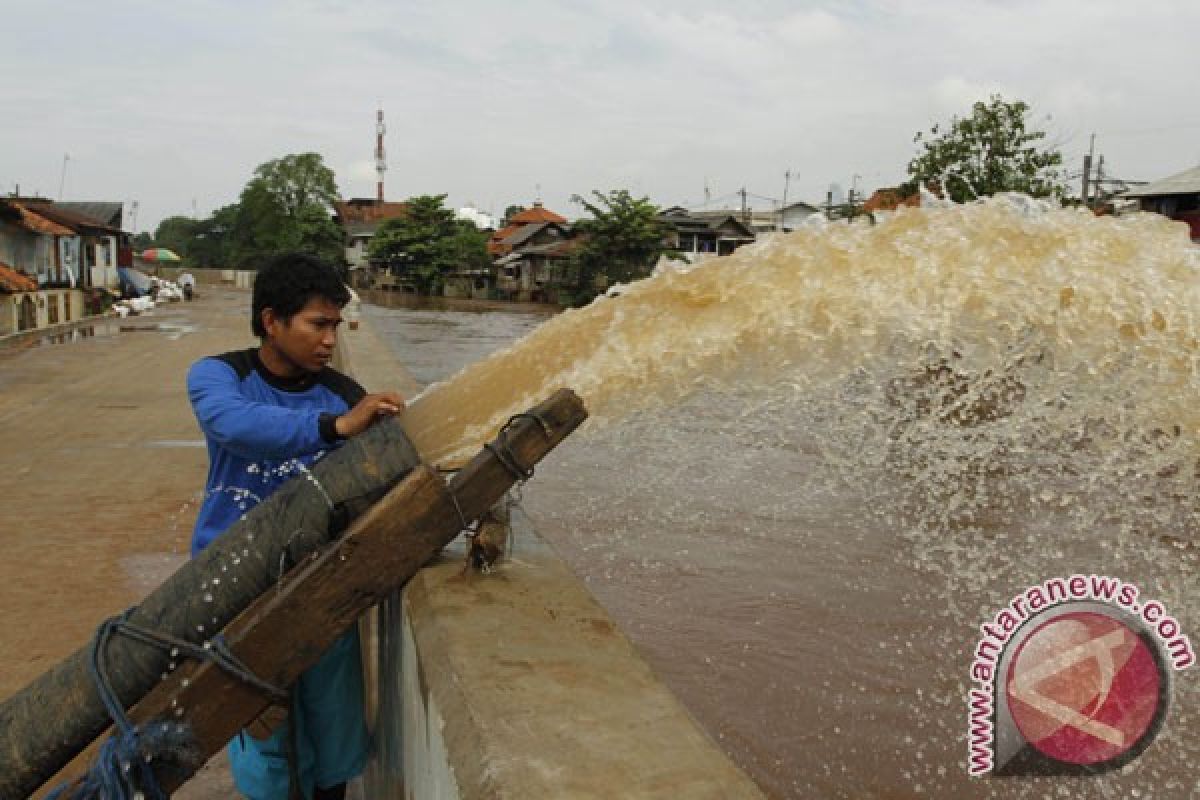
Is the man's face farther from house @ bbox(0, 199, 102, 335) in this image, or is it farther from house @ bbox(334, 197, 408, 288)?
house @ bbox(334, 197, 408, 288)

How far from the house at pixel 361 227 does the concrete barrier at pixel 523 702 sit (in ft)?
206

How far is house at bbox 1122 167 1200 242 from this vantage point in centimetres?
2308

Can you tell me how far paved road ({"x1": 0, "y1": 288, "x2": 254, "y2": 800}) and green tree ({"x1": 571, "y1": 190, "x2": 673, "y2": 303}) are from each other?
2301cm

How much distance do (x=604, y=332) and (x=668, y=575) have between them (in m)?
2.46

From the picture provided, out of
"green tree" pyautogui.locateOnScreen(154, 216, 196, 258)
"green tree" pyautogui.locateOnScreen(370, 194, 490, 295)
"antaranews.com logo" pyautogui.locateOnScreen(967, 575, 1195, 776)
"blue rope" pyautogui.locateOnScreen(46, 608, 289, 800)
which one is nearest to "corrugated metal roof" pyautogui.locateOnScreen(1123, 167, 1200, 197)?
"antaranews.com logo" pyautogui.locateOnScreen(967, 575, 1195, 776)

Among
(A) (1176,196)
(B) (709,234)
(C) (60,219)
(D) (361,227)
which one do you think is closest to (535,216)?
(D) (361,227)

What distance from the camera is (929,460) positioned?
8.12 meters

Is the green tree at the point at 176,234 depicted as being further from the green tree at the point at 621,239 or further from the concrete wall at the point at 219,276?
the green tree at the point at 621,239

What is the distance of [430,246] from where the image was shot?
5144cm

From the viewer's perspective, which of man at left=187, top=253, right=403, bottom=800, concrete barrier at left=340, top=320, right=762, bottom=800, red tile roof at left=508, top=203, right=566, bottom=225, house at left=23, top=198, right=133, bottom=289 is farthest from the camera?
red tile roof at left=508, top=203, right=566, bottom=225

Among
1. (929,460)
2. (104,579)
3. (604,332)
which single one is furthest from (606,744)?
(929,460)

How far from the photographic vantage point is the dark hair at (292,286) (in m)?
2.43

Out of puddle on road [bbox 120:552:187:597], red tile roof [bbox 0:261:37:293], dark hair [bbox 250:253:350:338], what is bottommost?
puddle on road [bbox 120:552:187:597]

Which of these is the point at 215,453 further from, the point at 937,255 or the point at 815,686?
the point at 815,686
